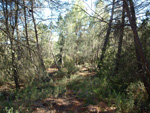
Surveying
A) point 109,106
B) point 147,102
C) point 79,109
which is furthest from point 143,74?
point 79,109

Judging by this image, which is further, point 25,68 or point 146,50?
point 146,50

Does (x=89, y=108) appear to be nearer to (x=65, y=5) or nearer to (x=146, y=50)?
(x=146, y=50)

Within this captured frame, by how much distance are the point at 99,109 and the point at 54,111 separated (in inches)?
60.5

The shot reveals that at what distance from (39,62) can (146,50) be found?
4372mm

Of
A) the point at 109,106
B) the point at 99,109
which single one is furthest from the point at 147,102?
the point at 99,109

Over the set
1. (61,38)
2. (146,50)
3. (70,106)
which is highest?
(61,38)

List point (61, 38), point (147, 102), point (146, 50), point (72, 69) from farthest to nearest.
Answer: point (61, 38) < point (72, 69) < point (146, 50) < point (147, 102)

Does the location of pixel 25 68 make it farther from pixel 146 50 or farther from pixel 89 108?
pixel 146 50

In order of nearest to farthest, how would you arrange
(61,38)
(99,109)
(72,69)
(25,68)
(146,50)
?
1. (25,68)
2. (99,109)
3. (146,50)
4. (72,69)
5. (61,38)

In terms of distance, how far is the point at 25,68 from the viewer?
3.08 m

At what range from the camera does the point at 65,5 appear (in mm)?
3438

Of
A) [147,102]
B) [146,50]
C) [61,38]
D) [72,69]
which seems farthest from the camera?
[61,38]

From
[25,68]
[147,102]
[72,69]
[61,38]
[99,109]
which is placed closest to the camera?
[25,68]

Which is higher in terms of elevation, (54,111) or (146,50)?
(146,50)
